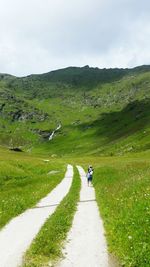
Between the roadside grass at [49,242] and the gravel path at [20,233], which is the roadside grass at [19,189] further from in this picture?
the roadside grass at [49,242]

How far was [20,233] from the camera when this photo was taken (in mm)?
20500

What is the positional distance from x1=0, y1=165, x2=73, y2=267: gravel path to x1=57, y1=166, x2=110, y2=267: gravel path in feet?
6.01

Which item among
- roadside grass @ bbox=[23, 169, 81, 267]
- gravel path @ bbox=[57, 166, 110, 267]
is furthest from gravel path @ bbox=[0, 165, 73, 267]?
gravel path @ bbox=[57, 166, 110, 267]

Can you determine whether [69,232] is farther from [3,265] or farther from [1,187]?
[1,187]

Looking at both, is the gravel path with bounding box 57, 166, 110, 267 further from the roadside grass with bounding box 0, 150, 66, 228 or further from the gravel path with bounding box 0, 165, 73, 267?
the roadside grass with bounding box 0, 150, 66, 228

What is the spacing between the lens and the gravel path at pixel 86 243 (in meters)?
15.3

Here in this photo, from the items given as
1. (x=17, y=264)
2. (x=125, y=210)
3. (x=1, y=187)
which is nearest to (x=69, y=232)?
(x=125, y=210)

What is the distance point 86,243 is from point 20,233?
12.9 feet

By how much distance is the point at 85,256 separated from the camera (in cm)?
1603

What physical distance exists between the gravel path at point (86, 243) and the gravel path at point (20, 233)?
183cm

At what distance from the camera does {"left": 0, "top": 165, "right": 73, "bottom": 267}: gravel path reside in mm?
15499

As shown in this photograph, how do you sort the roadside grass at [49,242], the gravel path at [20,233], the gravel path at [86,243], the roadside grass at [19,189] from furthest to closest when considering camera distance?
the roadside grass at [19,189]
the gravel path at [20,233]
the gravel path at [86,243]
the roadside grass at [49,242]

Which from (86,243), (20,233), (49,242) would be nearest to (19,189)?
(20,233)

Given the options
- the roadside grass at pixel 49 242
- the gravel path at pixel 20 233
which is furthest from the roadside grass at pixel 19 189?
the roadside grass at pixel 49 242
